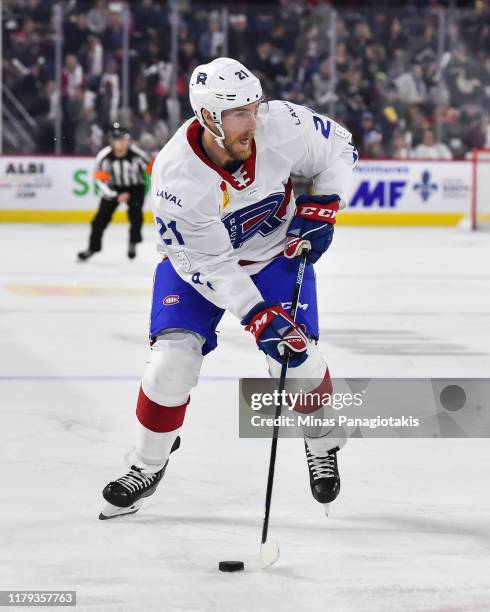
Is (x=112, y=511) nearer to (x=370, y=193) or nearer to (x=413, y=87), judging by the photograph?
(x=370, y=193)

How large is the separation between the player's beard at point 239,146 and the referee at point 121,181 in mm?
8116

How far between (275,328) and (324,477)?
1.53ft

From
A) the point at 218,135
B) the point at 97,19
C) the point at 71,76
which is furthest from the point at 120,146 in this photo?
the point at 218,135

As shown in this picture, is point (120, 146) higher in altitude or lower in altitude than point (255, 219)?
lower

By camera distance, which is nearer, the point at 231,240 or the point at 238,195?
the point at 238,195

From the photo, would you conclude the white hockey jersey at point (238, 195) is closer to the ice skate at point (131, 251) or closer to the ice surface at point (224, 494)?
the ice surface at point (224, 494)

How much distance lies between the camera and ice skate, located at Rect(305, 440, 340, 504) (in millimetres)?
3422

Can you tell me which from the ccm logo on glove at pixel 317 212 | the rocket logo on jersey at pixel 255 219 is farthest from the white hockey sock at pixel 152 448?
the ccm logo on glove at pixel 317 212

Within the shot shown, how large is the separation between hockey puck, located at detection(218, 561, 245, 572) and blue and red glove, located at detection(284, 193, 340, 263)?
919 millimetres

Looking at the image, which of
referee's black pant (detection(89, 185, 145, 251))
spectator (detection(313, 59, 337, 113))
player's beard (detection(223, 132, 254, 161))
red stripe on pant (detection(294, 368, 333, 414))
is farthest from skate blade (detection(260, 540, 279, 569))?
spectator (detection(313, 59, 337, 113))

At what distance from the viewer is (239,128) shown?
127 inches

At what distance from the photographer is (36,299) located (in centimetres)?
838

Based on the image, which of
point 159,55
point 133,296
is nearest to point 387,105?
point 159,55

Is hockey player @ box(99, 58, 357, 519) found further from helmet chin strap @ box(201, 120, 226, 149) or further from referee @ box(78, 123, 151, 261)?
referee @ box(78, 123, 151, 261)
